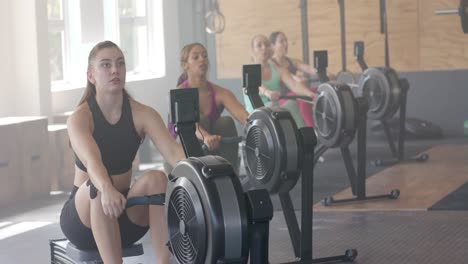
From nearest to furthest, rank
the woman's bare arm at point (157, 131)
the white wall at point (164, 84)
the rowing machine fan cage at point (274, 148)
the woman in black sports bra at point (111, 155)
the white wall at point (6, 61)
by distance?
the woman in black sports bra at point (111, 155) < the woman's bare arm at point (157, 131) < the rowing machine fan cage at point (274, 148) < the white wall at point (6, 61) < the white wall at point (164, 84)

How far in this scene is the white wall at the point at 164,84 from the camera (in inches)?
261

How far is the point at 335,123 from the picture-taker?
5.09 meters

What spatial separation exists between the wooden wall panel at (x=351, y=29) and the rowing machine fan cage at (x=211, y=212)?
4318 millimetres

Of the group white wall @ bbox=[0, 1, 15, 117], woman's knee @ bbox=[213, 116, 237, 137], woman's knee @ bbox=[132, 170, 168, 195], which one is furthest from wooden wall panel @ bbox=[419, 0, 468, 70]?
woman's knee @ bbox=[132, 170, 168, 195]

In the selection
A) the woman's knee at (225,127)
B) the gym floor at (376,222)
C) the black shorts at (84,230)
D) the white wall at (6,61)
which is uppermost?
the white wall at (6,61)

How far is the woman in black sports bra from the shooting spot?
2939 mm

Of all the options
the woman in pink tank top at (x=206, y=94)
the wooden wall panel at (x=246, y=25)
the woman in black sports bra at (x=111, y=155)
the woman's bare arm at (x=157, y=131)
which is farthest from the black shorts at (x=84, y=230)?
the wooden wall panel at (x=246, y=25)

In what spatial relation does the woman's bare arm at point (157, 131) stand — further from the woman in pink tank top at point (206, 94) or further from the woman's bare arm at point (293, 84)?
the woman's bare arm at point (293, 84)

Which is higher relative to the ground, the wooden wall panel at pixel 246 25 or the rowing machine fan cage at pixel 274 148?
the wooden wall panel at pixel 246 25

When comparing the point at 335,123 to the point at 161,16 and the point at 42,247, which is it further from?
the point at 161,16

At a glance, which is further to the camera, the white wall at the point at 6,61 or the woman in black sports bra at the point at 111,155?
the white wall at the point at 6,61

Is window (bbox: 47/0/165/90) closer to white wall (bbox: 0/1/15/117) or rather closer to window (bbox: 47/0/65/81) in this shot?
window (bbox: 47/0/65/81)

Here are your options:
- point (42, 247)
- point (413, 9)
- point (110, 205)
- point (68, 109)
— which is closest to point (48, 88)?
point (68, 109)

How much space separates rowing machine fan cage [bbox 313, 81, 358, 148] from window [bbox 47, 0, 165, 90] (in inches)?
82.1
